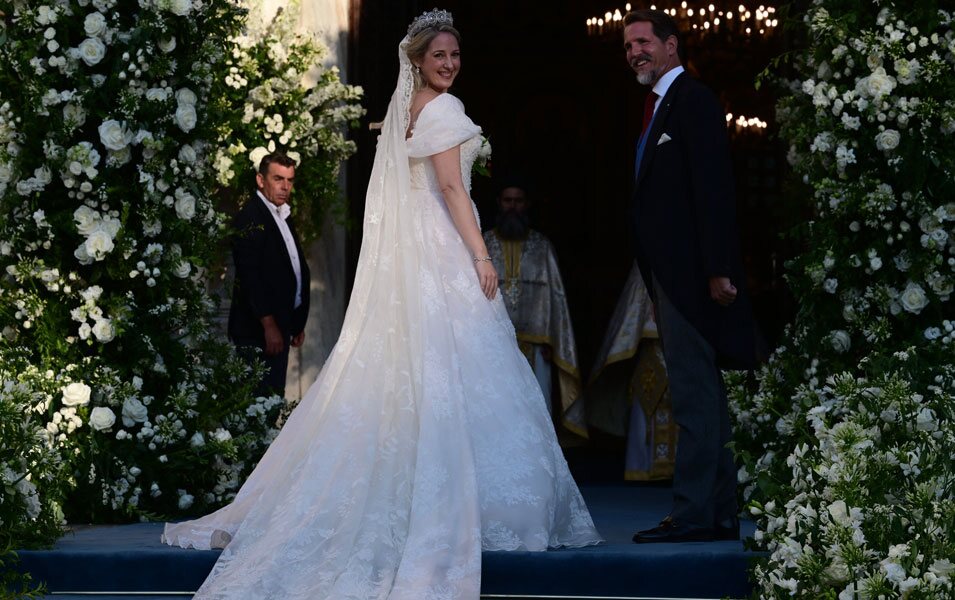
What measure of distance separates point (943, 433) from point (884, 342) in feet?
5.57

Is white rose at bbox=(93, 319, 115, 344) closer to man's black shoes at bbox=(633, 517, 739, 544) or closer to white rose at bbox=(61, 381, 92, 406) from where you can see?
white rose at bbox=(61, 381, 92, 406)

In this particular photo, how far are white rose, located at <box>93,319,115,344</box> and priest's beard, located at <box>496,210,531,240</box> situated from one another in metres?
3.36

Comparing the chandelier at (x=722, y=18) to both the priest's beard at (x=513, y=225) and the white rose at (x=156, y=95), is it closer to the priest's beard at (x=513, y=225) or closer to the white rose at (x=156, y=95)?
the priest's beard at (x=513, y=225)

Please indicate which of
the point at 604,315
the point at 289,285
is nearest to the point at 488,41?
the point at 604,315

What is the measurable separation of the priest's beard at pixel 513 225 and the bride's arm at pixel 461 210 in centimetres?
362

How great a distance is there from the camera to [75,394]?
646 cm

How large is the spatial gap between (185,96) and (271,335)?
175 cm

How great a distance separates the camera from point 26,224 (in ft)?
22.0

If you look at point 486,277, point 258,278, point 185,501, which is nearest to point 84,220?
point 185,501

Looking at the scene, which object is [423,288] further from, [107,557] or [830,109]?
[830,109]

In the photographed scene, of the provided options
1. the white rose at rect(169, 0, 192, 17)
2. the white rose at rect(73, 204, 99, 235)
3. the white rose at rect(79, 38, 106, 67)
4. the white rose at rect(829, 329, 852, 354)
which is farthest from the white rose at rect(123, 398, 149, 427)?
the white rose at rect(829, 329, 852, 354)

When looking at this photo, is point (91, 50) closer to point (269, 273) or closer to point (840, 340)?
point (269, 273)

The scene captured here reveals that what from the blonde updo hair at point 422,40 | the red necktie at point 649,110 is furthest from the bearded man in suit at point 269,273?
the red necktie at point 649,110

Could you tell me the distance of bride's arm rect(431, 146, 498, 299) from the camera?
224 inches
